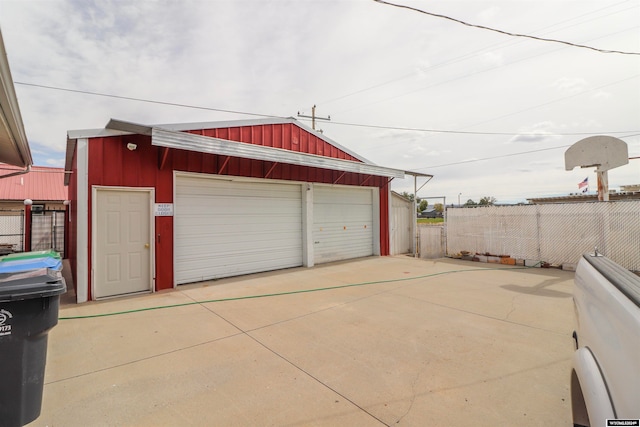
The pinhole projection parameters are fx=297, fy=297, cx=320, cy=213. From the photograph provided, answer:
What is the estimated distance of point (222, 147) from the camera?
6879 mm

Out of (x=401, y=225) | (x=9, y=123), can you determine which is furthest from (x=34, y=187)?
(x=401, y=225)

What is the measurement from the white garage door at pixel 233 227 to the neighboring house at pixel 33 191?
16034 millimetres

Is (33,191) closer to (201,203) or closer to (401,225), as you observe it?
(201,203)

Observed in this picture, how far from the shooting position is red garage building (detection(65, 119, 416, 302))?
601 centimetres

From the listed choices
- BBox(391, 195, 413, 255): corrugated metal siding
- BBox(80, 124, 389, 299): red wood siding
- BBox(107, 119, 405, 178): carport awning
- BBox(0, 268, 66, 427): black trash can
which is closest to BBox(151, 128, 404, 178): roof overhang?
BBox(107, 119, 405, 178): carport awning

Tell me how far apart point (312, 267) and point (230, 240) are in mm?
2890

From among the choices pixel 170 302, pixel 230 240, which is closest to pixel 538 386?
pixel 170 302

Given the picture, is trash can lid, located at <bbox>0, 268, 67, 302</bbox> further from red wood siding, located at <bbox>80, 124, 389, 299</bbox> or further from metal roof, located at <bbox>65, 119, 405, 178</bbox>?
red wood siding, located at <bbox>80, 124, 389, 299</bbox>

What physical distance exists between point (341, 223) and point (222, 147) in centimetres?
550

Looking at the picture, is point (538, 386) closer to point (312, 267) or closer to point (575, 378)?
point (575, 378)

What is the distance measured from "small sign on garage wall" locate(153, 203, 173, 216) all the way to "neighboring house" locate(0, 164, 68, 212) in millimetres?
16158

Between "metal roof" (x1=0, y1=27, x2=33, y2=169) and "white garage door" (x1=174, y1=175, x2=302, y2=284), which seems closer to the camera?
"metal roof" (x1=0, y1=27, x2=33, y2=169)

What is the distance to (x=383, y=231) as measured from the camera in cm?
1241

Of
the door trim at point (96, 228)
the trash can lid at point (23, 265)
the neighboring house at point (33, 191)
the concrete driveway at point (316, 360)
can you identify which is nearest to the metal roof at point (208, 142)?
the door trim at point (96, 228)
